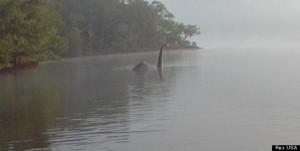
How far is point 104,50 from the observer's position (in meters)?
74.5

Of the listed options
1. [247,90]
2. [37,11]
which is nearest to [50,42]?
[37,11]

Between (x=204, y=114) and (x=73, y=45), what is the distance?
50641 mm

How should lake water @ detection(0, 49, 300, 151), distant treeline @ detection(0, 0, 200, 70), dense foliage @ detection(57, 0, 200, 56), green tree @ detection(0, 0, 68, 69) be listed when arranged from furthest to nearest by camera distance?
dense foliage @ detection(57, 0, 200, 56) → distant treeline @ detection(0, 0, 200, 70) → green tree @ detection(0, 0, 68, 69) → lake water @ detection(0, 49, 300, 151)

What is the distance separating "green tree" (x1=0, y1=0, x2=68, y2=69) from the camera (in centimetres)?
3038

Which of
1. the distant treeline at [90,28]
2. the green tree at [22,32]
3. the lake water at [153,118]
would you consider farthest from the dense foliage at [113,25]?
the lake water at [153,118]

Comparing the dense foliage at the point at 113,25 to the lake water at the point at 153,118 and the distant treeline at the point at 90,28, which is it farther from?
the lake water at the point at 153,118

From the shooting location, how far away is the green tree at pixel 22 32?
30.4m

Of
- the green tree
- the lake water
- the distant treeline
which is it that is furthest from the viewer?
the distant treeline

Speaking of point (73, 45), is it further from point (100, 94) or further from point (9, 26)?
point (100, 94)

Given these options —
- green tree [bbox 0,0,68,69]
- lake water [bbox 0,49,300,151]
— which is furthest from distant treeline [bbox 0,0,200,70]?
lake water [bbox 0,49,300,151]

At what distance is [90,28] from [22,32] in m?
41.2

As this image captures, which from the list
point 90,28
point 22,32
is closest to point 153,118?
point 22,32

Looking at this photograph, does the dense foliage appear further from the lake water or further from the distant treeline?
the lake water

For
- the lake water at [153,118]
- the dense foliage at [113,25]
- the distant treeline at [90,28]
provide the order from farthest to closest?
1. the dense foliage at [113,25]
2. the distant treeline at [90,28]
3. the lake water at [153,118]
